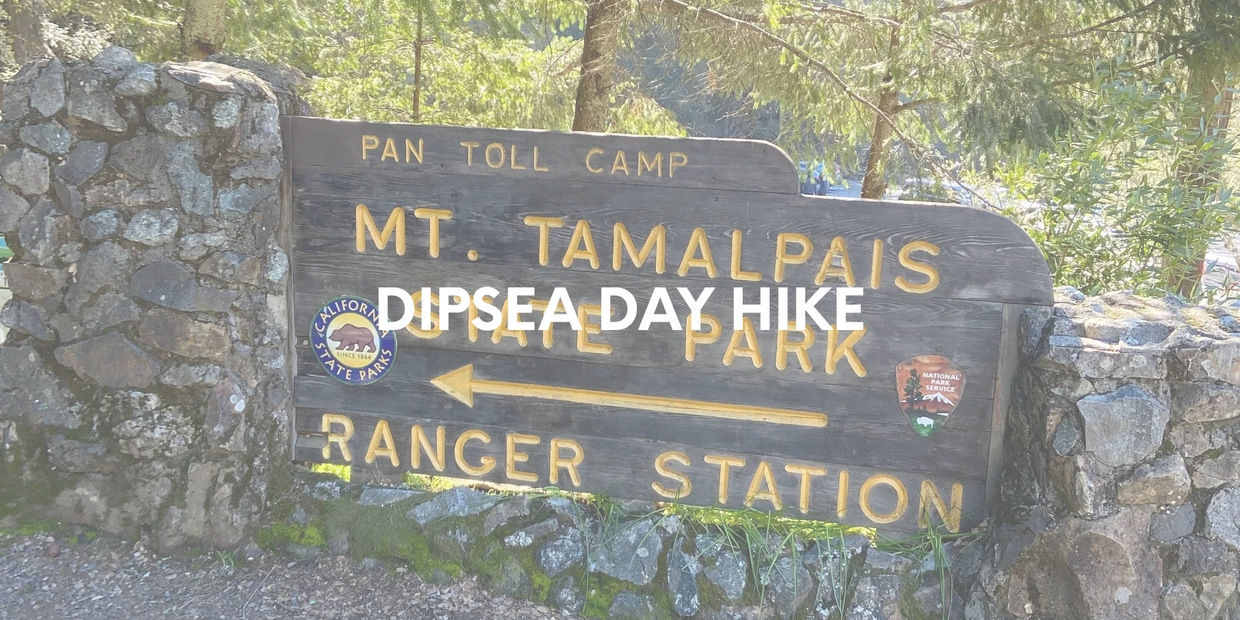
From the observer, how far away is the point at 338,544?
3.21 m

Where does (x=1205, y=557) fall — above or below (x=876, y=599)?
above

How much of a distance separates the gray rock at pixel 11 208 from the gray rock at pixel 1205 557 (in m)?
4.12

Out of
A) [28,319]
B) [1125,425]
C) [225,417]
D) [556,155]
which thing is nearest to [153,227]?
[28,319]

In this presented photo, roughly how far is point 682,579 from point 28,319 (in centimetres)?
262

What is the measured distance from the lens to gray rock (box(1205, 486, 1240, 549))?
2.56 metres

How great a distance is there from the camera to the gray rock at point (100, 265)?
10.1 ft

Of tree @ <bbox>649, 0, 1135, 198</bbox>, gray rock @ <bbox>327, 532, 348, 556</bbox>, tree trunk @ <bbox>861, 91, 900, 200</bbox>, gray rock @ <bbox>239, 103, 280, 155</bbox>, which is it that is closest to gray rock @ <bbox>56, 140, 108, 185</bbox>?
gray rock @ <bbox>239, 103, 280, 155</bbox>

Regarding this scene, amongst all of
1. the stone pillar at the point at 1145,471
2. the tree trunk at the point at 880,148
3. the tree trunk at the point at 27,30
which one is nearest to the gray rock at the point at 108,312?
the stone pillar at the point at 1145,471

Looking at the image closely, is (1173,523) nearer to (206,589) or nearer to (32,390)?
(206,589)

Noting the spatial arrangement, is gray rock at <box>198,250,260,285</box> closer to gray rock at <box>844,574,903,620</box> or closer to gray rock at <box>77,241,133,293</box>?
gray rock at <box>77,241,133,293</box>

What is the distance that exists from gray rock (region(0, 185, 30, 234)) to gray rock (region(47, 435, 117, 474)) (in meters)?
0.81

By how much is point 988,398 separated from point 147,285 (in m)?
3.07

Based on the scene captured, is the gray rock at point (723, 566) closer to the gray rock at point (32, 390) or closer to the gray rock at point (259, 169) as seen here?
the gray rock at point (259, 169)

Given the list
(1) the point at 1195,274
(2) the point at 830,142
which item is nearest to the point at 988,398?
(1) the point at 1195,274
